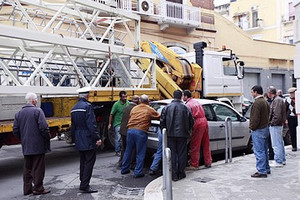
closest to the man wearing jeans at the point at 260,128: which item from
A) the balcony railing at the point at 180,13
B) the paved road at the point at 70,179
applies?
the paved road at the point at 70,179

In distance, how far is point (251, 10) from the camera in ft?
111

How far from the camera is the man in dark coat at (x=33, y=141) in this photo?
18.6 ft

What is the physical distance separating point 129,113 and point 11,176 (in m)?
2.70

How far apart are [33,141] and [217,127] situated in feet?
12.7

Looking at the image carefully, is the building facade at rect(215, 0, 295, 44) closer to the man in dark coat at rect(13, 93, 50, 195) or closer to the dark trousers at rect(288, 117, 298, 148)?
the dark trousers at rect(288, 117, 298, 148)

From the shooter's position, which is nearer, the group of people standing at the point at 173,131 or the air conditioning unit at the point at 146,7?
the group of people standing at the point at 173,131

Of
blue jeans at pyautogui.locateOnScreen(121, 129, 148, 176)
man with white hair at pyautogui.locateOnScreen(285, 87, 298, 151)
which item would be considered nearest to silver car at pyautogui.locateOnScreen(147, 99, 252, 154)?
blue jeans at pyautogui.locateOnScreen(121, 129, 148, 176)

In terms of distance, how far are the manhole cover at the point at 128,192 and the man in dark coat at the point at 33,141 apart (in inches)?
45.9

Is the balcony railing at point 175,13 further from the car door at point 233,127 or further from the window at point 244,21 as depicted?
the window at point 244,21

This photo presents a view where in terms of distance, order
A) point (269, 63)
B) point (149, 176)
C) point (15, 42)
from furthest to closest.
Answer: point (269, 63)
point (15, 42)
point (149, 176)

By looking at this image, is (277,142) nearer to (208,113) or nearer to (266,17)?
(208,113)

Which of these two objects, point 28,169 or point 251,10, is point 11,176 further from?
point 251,10

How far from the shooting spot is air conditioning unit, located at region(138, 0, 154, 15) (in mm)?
16922

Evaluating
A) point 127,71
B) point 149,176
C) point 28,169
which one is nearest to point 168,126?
point 149,176
